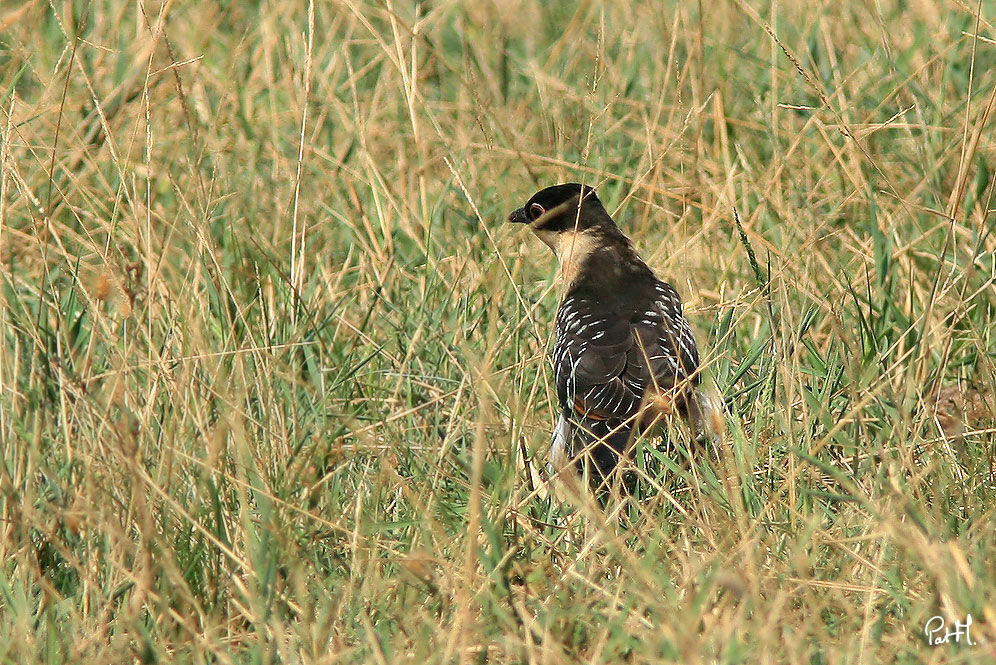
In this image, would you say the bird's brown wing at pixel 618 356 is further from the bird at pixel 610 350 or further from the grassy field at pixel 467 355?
the grassy field at pixel 467 355

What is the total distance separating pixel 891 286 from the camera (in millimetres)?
5297

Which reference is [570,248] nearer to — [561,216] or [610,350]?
[561,216]

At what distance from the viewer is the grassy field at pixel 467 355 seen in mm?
3213

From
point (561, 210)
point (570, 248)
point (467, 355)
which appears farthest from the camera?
point (570, 248)

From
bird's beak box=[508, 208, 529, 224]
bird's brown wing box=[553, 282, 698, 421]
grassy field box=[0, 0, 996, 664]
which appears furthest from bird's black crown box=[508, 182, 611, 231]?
bird's brown wing box=[553, 282, 698, 421]

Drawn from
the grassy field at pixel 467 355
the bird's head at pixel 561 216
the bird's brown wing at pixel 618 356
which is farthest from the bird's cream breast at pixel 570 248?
the bird's brown wing at pixel 618 356

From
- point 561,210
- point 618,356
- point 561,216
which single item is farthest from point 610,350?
point 561,216

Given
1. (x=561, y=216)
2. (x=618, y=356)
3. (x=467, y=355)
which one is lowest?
(x=618, y=356)

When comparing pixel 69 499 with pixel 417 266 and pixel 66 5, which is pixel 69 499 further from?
pixel 66 5

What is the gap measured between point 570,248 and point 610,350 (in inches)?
37.6

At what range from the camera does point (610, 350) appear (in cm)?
480

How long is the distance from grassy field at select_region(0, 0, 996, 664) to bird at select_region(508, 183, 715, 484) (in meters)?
0.13

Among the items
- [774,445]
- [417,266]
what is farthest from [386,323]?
[774,445]

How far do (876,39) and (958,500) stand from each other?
370 centimetres
